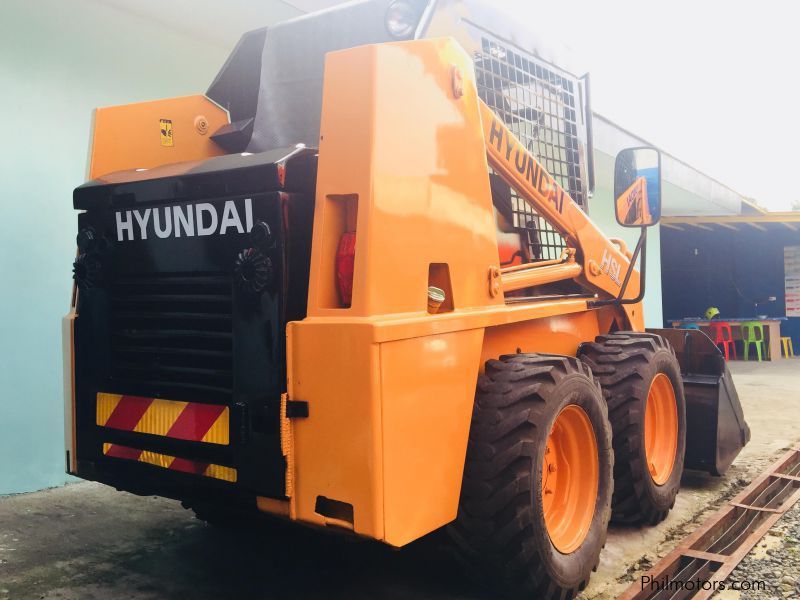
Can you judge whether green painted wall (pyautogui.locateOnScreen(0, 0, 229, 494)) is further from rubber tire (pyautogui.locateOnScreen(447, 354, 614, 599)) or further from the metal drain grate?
the metal drain grate

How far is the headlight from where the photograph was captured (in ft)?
10.4

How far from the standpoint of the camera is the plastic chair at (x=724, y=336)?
1466cm

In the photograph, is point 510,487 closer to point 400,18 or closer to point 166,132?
point 400,18

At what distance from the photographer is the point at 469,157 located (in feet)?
9.34

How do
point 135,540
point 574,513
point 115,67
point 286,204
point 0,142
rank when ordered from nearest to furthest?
point 286,204 → point 574,513 → point 135,540 → point 0,142 → point 115,67

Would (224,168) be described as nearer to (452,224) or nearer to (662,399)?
(452,224)

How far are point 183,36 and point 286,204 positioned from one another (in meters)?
3.73

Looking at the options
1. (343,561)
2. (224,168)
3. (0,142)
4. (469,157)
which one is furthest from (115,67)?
(343,561)

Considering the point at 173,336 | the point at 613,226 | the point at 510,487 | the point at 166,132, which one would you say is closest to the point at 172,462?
the point at 173,336

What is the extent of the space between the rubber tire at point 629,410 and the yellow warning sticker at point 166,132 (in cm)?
241

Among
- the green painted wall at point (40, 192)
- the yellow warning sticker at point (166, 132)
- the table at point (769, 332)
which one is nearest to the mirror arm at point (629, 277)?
the yellow warning sticker at point (166, 132)

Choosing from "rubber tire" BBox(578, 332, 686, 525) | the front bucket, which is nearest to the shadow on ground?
"rubber tire" BBox(578, 332, 686, 525)

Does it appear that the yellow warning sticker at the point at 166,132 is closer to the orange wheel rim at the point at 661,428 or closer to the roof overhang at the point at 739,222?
the orange wheel rim at the point at 661,428

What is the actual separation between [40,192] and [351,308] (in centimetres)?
325
